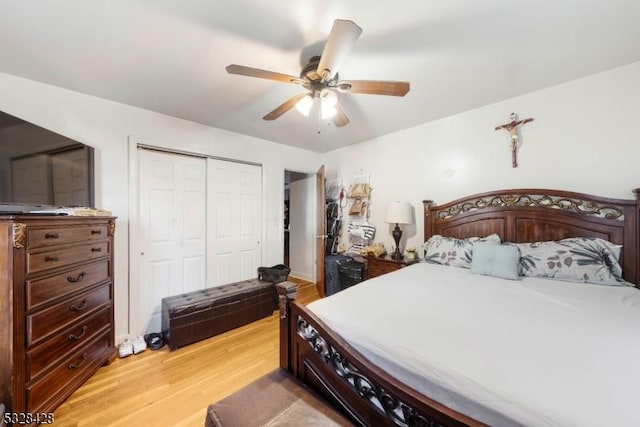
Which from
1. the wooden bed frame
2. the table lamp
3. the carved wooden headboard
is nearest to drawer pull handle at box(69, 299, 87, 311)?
the wooden bed frame

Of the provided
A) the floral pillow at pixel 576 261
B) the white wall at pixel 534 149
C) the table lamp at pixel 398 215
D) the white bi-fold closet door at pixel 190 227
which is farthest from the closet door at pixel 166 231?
the floral pillow at pixel 576 261

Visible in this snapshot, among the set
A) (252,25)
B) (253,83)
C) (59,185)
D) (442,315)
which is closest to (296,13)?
(252,25)

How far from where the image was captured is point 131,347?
2297 millimetres

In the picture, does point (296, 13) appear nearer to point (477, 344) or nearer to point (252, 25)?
point (252, 25)

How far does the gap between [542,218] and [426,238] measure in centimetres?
108

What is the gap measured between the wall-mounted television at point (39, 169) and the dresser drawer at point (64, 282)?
0.52 metres

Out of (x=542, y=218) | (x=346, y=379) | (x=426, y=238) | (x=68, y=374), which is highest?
(x=542, y=218)

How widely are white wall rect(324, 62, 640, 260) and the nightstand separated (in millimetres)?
422

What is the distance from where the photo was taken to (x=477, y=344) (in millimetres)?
997

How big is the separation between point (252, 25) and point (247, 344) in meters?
2.66

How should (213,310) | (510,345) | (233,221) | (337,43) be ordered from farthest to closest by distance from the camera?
(233,221) < (213,310) < (337,43) < (510,345)

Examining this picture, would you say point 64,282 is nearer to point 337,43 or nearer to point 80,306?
point 80,306

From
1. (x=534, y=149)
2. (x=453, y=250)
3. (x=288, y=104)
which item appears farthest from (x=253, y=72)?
(x=534, y=149)

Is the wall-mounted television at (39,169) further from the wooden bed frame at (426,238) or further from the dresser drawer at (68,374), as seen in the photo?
the wooden bed frame at (426,238)
